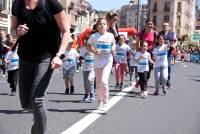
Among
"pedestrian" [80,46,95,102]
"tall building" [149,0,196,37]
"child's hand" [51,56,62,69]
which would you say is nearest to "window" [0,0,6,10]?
"pedestrian" [80,46,95,102]

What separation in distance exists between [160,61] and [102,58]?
13.4 feet

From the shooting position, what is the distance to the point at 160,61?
13.4 m

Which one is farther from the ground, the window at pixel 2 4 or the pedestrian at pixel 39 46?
the window at pixel 2 4

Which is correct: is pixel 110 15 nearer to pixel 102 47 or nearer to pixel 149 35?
pixel 149 35

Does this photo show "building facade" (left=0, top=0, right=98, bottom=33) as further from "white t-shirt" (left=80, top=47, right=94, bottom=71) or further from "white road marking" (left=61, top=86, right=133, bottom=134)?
"white road marking" (left=61, top=86, right=133, bottom=134)

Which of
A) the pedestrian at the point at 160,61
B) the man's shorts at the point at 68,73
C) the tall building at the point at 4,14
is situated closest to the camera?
the man's shorts at the point at 68,73

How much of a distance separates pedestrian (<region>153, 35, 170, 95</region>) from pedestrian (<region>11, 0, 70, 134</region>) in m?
8.02

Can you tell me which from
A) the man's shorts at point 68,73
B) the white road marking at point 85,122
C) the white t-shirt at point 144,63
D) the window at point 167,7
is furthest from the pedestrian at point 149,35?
the window at point 167,7

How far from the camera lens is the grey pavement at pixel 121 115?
775cm

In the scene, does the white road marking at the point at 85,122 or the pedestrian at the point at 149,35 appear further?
the pedestrian at the point at 149,35

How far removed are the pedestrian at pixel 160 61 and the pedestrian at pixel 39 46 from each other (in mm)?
8017

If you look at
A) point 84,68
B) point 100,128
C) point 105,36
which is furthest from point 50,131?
point 84,68

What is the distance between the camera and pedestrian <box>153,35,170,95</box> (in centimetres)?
1333

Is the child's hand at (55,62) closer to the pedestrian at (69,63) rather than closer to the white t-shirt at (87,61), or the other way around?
the white t-shirt at (87,61)
